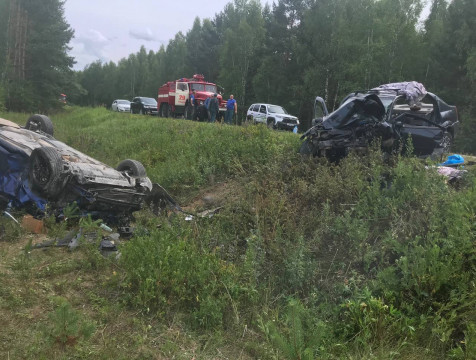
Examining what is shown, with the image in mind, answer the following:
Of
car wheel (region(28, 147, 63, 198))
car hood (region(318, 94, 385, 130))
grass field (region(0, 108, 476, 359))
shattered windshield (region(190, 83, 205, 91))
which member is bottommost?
grass field (region(0, 108, 476, 359))

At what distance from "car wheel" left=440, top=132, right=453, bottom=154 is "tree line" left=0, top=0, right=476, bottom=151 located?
15.4 metres

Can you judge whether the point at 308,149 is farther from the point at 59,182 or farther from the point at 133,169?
the point at 59,182

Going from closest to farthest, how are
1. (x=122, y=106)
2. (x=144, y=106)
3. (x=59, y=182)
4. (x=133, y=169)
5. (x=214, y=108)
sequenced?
Answer: (x=59, y=182) → (x=133, y=169) → (x=214, y=108) → (x=144, y=106) → (x=122, y=106)

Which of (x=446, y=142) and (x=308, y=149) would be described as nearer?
(x=308, y=149)

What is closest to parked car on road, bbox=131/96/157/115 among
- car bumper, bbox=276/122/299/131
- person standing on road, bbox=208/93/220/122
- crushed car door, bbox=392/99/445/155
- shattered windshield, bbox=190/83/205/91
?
shattered windshield, bbox=190/83/205/91

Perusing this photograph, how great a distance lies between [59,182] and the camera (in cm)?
540

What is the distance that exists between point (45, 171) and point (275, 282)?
3551 millimetres

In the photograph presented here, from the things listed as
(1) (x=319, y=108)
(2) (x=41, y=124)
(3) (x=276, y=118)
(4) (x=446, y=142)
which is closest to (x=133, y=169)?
(2) (x=41, y=124)

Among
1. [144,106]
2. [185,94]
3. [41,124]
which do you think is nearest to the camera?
[41,124]

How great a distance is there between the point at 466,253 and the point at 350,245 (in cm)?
112

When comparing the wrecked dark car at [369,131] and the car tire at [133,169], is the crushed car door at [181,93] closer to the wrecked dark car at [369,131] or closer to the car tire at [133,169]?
the wrecked dark car at [369,131]

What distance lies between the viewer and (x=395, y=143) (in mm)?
7113

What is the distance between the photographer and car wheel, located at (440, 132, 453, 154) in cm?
782

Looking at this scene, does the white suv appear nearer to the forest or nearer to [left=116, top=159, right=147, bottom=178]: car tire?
the forest
